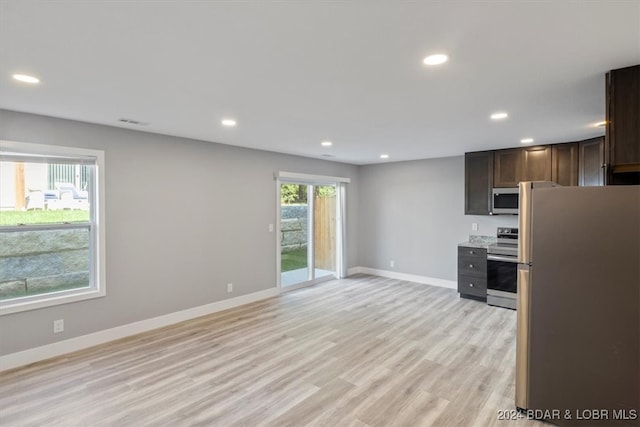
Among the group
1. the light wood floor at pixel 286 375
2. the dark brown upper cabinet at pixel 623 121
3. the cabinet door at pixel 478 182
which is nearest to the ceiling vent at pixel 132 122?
the light wood floor at pixel 286 375

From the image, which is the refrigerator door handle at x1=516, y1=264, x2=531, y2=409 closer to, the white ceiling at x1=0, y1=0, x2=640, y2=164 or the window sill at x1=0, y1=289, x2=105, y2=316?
the white ceiling at x1=0, y1=0, x2=640, y2=164

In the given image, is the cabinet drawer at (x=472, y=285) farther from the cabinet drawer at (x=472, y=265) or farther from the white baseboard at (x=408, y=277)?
the white baseboard at (x=408, y=277)

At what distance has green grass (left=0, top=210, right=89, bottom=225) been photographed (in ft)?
10.3

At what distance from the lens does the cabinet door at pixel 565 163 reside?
14.7 feet

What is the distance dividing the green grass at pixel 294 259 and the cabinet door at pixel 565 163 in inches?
163

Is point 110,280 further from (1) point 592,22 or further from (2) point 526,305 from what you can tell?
(1) point 592,22

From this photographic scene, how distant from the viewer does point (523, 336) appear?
93.1 inches

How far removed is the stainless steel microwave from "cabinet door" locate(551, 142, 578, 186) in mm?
543

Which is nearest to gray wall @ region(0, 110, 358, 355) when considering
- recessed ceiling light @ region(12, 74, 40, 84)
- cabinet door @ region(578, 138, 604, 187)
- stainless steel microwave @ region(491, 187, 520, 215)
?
recessed ceiling light @ region(12, 74, 40, 84)

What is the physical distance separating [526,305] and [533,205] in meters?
0.72

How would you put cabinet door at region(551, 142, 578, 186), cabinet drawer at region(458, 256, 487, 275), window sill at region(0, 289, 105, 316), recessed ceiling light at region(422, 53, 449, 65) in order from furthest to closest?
cabinet drawer at region(458, 256, 487, 275) < cabinet door at region(551, 142, 578, 186) < window sill at region(0, 289, 105, 316) < recessed ceiling light at region(422, 53, 449, 65)

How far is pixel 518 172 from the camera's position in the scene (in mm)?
4910

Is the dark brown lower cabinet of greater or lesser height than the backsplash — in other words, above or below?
below

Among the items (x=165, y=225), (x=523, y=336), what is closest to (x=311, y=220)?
(x=165, y=225)
